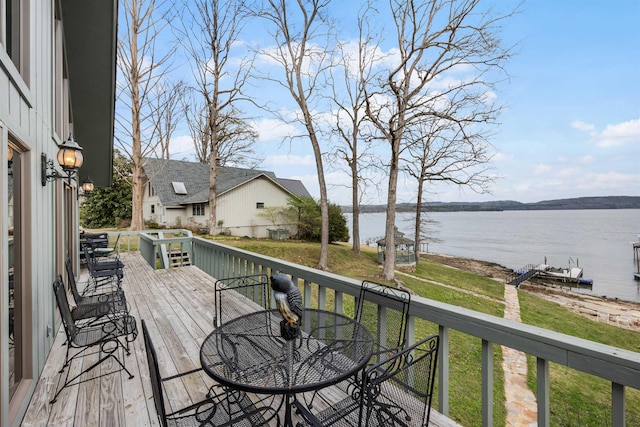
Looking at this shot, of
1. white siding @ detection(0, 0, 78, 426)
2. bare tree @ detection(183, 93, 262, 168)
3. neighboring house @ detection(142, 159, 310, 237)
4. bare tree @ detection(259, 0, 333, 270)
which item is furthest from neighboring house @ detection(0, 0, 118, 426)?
neighboring house @ detection(142, 159, 310, 237)

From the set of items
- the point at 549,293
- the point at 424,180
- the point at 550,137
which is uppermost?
the point at 550,137

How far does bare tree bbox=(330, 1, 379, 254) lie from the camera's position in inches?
495

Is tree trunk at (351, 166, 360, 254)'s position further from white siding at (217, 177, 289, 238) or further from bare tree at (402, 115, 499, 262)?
white siding at (217, 177, 289, 238)

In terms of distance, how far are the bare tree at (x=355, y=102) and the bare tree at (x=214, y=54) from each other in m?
4.87

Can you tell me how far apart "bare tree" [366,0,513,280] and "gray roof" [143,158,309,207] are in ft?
41.5

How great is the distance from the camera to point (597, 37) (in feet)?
33.5

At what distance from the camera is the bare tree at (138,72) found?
13.0m

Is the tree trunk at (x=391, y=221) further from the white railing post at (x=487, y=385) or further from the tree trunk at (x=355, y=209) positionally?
the white railing post at (x=487, y=385)

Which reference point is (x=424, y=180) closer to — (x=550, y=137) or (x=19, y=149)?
(x=550, y=137)

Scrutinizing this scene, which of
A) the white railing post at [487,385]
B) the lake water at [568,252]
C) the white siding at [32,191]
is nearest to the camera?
the white railing post at [487,385]

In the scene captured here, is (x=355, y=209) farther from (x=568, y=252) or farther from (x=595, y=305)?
(x=568, y=252)

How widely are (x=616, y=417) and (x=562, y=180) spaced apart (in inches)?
1242

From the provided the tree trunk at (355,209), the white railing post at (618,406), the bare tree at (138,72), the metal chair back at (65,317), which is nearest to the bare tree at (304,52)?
the tree trunk at (355,209)

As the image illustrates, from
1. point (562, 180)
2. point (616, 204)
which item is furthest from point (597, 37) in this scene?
point (616, 204)
